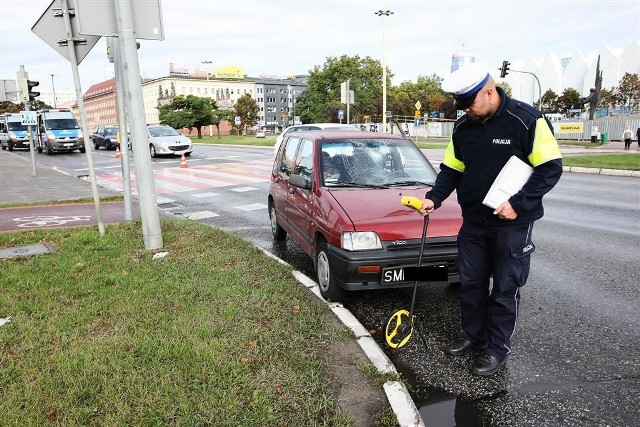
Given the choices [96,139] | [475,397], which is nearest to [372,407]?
[475,397]

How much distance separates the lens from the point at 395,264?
4.22 metres

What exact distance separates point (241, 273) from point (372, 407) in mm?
2689

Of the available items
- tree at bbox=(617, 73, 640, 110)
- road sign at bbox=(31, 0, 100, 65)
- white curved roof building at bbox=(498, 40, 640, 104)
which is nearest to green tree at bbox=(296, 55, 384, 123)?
tree at bbox=(617, 73, 640, 110)

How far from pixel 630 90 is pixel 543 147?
77541 mm

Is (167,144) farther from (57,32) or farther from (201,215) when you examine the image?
(57,32)

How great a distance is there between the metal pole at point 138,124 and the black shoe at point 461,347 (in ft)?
13.5

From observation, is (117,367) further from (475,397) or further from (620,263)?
(620,263)

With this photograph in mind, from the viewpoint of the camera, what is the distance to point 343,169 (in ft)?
17.6

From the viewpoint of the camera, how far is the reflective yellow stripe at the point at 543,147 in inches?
115

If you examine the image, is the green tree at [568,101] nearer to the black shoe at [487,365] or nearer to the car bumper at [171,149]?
the car bumper at [171,149]

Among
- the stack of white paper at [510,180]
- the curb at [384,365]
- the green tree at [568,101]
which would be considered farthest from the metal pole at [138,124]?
the green tree at [568,101]

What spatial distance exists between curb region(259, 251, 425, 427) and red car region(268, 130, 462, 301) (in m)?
0.22

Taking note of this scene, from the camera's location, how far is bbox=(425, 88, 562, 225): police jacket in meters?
2.95

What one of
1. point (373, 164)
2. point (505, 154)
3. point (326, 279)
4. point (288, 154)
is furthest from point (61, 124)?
point (505, 154)
